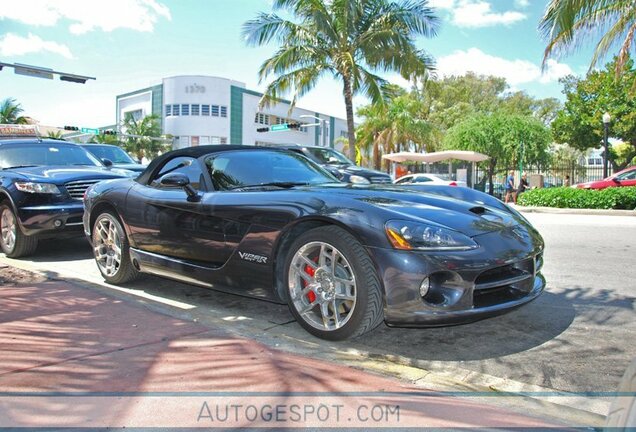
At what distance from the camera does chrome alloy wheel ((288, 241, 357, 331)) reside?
344 centimetres

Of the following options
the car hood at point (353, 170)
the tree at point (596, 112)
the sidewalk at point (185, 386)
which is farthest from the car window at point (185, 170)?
the tree at point (596, 112)

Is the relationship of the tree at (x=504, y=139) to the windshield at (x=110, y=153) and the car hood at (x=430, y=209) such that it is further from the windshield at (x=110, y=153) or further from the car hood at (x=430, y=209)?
the car hood at (x=430, y=209)

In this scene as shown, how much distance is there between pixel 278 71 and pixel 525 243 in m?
18.7

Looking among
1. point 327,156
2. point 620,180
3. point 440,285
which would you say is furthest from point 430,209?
point 620,180

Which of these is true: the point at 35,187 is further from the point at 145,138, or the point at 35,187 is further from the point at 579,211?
the point at 145,138

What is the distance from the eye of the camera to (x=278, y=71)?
21109mm

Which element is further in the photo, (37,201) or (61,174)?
(61,174)

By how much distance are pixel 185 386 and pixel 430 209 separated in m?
1.94

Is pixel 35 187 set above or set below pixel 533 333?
above

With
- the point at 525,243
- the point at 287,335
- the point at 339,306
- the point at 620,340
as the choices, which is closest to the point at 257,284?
the point at 287,335

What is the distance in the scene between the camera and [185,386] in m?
2.87

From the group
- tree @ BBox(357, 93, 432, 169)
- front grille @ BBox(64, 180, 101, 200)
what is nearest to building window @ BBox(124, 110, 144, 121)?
tree @ BBox(357, 93, 432, 169)

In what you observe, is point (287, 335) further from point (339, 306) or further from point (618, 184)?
point (618, 184)

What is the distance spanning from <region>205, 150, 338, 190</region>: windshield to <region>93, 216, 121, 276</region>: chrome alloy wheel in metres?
1.43
